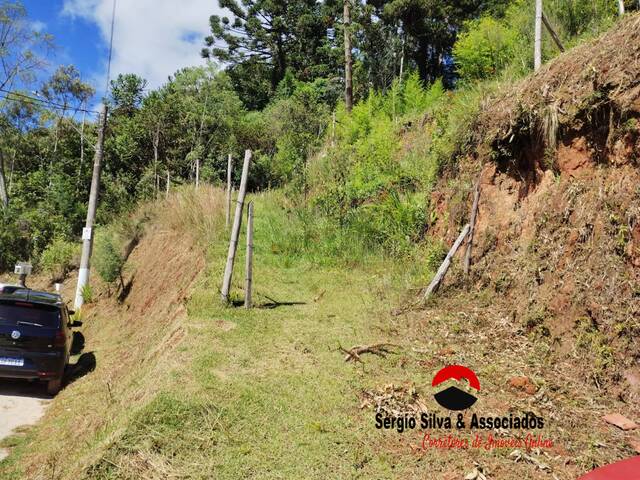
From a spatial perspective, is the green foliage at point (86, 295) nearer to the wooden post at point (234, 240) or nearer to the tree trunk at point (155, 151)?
the wooden post at point (234, 240)

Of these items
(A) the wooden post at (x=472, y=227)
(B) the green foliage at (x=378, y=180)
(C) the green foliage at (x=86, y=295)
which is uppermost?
(B) the green foliage at (x=378, y=180)

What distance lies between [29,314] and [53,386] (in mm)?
1283

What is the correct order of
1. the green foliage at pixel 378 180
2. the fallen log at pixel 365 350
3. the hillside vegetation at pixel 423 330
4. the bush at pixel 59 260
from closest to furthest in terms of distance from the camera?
the hillside vegetation at pixel 423 330 < the fallen log at pixel 365 350 < the green foliage at pixel 378 180 < the bush at pixel 59 260

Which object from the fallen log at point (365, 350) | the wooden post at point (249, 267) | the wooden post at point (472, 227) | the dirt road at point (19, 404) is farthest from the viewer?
the wooden post at point (472, 227)

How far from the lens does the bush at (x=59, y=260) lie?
1700cm

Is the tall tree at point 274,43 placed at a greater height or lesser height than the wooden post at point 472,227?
greater

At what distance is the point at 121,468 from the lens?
12.0 feet

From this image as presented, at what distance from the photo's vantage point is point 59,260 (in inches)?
672

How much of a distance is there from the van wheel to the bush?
451 inches

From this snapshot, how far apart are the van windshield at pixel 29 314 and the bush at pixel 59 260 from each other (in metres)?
11.4

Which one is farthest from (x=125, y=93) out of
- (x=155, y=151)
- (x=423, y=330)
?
(x=423, y=330)

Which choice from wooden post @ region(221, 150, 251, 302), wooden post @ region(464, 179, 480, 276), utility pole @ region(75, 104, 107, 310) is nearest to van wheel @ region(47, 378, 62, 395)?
wooden post @ region(221, 150, 251, 302)

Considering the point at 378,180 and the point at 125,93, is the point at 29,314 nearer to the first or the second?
the point at 378,180

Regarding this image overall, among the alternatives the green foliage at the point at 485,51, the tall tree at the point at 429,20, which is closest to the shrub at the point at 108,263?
the green foliage at the point at 485,51
